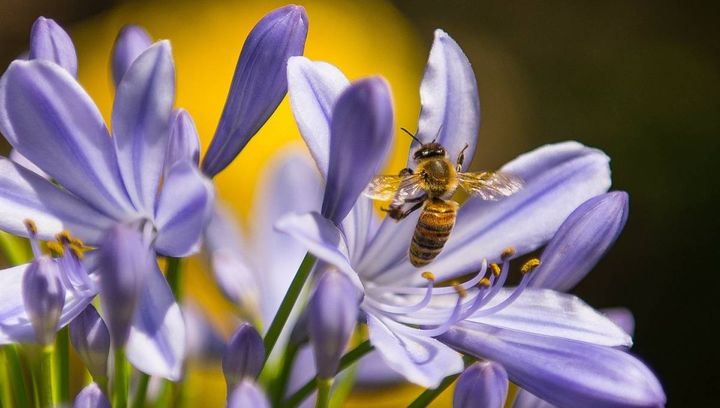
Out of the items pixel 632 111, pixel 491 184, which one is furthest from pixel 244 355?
pixel 632 111

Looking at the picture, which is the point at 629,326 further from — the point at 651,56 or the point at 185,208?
the point at 651,56

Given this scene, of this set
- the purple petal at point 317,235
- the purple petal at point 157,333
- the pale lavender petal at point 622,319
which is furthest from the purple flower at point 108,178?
the pale lavender petal at point 622,319

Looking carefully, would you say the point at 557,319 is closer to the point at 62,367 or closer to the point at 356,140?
the point at 356,140

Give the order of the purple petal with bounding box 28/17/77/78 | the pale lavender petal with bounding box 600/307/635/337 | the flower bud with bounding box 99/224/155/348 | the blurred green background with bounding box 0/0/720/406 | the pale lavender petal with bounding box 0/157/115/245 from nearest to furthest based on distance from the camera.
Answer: the flower bud with bounding box 99/224/155/348, the pale lavender petal with bounding box 0/157/115/245, the purple petal with bounding box 28/17/77/78, the pale lavender petal with bounding box 600/307/635/337, the blurred green background with bounding box 0/0/720/406

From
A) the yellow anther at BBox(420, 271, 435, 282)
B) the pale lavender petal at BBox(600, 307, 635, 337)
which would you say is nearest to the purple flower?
the yellow anther at BBox(420, 271, 435, 282)

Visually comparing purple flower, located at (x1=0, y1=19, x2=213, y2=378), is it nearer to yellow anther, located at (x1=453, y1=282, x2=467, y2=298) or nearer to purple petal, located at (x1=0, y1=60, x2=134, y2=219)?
purple petal, located at (x1=0, y1=60, x2=134, y2=219)

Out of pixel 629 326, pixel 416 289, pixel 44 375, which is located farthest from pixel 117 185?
pixel 629 326

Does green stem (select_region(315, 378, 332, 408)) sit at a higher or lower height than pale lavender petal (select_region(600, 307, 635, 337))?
higher
